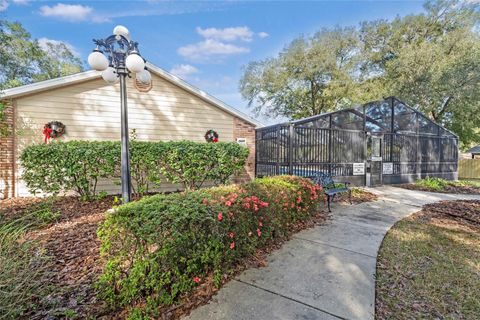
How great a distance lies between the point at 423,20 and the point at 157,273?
23.1 meters

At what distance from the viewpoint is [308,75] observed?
1766 cm

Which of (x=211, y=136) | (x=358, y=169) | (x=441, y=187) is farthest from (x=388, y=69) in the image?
(x=211, y=136)

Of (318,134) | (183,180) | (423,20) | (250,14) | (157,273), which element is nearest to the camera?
(157,273)

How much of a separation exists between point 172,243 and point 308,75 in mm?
18318

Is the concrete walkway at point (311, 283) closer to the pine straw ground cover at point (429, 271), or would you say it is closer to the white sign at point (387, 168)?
the pine straw ground cover at point (429, 271)

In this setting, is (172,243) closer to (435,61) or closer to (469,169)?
(435,61)

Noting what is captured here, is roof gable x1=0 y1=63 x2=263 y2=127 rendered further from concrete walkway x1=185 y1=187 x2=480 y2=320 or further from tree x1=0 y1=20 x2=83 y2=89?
tree x1=0 y1=20 x2=83 y2=89

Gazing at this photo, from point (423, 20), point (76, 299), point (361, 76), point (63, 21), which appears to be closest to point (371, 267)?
point (76, 299)

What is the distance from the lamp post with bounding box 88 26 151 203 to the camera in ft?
11.6

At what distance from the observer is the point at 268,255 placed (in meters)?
3.24

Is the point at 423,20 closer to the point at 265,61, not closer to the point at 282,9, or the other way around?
the point at 265,61

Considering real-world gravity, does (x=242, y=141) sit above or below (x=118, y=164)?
above

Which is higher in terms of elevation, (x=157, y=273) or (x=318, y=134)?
(x=318, y=134)

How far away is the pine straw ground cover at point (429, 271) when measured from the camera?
221cm
